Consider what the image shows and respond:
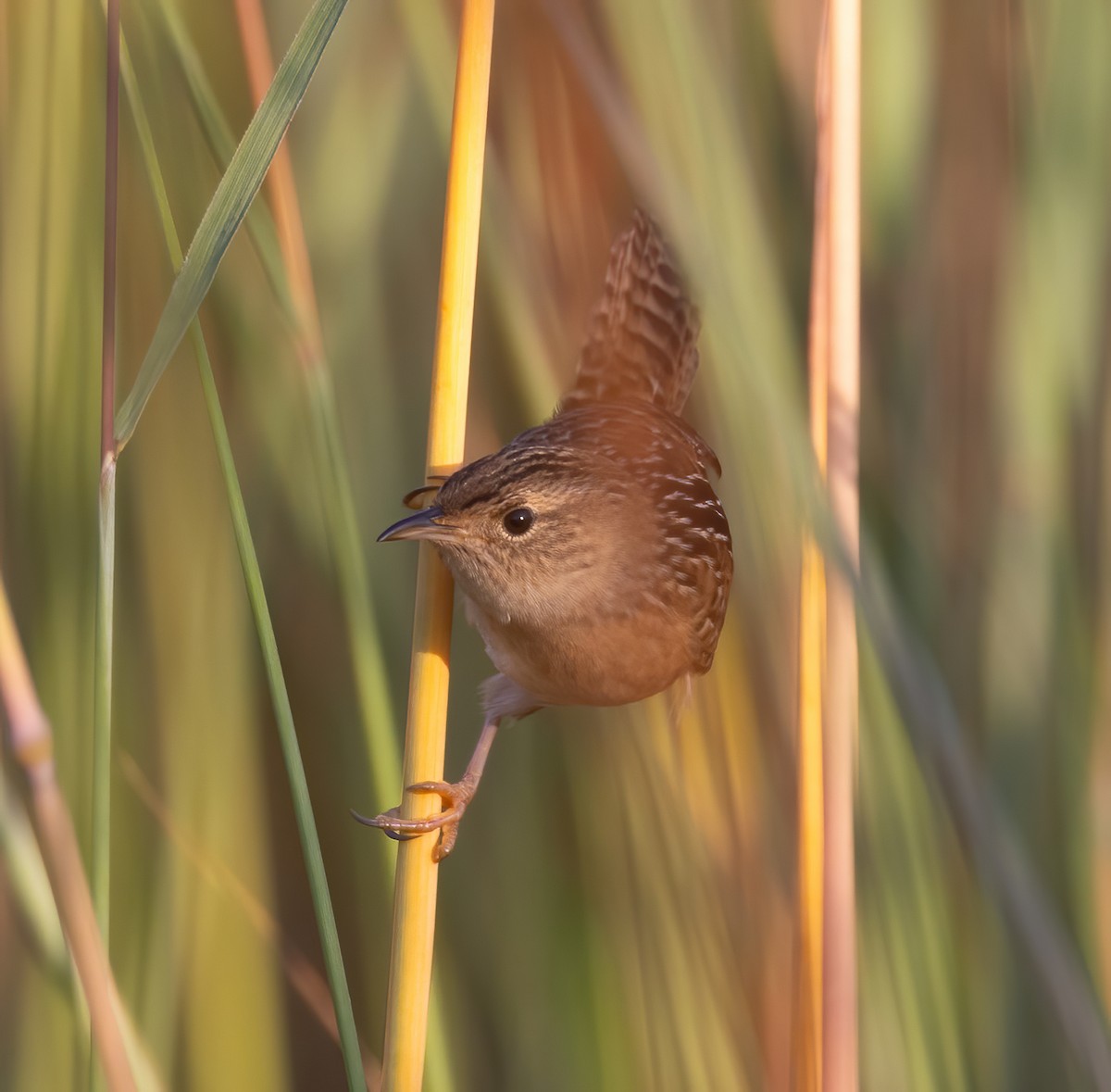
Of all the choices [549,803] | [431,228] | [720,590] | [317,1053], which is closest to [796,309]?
[720,590]

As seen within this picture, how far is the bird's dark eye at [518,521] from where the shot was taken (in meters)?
1.55

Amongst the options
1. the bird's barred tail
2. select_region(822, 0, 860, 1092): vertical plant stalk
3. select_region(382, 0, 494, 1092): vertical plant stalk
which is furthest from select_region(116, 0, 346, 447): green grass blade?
the bird's barred tail

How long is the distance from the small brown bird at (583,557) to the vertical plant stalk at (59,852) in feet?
1.17

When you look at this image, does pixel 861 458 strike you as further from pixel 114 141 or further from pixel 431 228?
pixel 114 141

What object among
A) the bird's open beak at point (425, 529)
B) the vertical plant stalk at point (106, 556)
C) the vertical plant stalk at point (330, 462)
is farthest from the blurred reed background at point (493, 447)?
the vertical plant stalk at point (106, 556)

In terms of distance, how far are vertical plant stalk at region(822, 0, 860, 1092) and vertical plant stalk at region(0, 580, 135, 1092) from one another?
73 centimetres

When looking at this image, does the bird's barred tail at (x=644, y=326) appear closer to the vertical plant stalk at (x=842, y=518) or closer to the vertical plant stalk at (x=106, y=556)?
the vertical plant stalk at (x=842, y=518)

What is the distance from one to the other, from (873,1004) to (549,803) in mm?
495

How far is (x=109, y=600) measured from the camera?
1.08 meters

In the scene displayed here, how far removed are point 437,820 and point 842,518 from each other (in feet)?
1.80

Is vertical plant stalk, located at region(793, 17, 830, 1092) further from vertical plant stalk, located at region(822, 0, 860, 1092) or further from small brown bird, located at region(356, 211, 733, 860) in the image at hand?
small brown bird, located at region(356, 211, 733, 860)

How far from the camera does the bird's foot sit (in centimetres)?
125

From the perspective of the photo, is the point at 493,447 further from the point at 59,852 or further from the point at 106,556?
the point at 59,852

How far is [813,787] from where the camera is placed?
1378 millimetres
